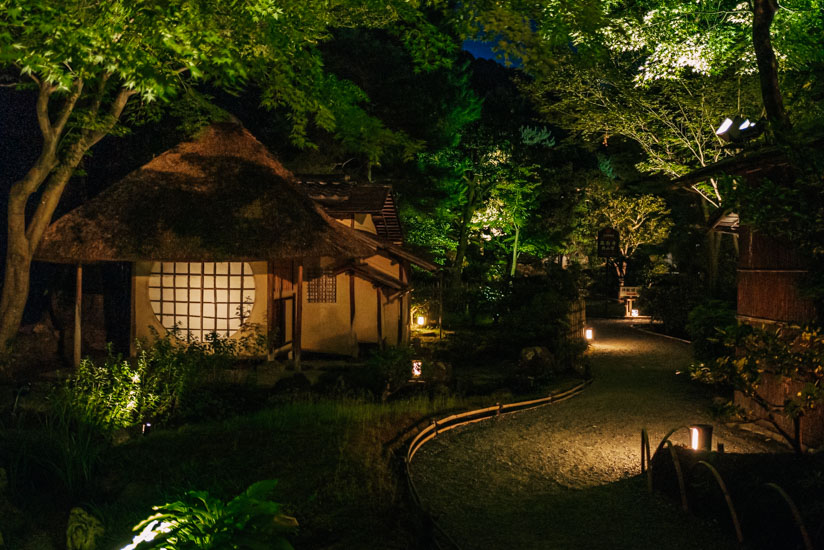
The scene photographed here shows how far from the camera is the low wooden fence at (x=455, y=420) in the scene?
19.2ft

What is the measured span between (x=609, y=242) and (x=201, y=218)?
21356 millimetres

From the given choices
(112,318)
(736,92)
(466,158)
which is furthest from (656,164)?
(112,318)

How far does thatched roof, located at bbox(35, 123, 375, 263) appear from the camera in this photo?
13125mm

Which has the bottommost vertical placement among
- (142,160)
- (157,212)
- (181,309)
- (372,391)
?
(372,391)

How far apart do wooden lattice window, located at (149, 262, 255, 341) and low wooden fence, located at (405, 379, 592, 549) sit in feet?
21.0

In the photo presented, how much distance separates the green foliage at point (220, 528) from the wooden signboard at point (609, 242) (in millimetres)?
27427

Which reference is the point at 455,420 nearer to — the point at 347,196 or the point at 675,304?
the point at 347,196

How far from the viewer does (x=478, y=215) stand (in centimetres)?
3103

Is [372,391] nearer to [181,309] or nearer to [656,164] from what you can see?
[181,309]

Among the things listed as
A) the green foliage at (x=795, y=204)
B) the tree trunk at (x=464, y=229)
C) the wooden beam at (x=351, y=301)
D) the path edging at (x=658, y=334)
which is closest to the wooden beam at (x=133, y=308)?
the wooden beam at (x=351, y=301)

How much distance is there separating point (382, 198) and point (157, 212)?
6.11 m

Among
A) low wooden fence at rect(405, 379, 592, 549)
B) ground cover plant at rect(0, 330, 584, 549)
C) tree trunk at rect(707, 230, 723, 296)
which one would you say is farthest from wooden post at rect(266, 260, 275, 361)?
tree trunk at rect(707, 230, 723, 296)

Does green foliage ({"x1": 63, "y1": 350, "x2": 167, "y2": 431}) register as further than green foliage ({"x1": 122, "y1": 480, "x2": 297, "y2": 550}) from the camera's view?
Yes

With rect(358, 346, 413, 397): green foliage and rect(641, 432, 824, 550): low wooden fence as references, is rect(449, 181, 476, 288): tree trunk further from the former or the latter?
rect(641, 432, 824, 550): low wooden fence
